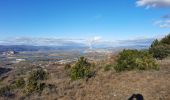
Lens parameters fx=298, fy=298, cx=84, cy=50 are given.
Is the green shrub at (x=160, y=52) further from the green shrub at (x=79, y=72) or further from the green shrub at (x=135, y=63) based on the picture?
the green shrub at (x=79, y=72)

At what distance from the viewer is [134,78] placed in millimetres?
20016

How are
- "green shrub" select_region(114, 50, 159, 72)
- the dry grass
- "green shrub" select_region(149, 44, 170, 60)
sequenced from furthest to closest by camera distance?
"green shrub" select_region(149, 44, 170, 60) < "green shrub" select_region(114, 50, 159, 72) < the dry grass

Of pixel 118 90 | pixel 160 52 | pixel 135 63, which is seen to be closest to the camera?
pixel 118 90

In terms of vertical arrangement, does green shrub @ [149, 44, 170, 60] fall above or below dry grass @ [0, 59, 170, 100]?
above

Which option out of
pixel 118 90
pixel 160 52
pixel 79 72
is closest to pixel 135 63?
pixel 79 72

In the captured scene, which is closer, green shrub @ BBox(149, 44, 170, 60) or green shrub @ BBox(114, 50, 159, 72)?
green shrub @ BBox(114, 50, 159, 72)

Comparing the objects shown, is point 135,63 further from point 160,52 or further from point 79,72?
point 160,52

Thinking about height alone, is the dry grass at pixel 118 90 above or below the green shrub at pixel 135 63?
below

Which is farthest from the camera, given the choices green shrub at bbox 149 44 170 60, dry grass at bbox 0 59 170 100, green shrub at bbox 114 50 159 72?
green shrub at bbox 149 44 170 60

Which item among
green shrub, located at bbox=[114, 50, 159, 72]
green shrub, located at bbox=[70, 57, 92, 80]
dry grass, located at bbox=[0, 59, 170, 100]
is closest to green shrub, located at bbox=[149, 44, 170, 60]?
green shrub, located at bbox=[114, 50, 159, 72]

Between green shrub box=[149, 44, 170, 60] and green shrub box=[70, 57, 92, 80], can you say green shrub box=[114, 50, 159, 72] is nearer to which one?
green shrub box=[70, 57, 92, 80]

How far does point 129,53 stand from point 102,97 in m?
12.3

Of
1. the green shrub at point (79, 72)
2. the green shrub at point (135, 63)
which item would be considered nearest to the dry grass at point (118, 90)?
the green shrub at point (135, 63)

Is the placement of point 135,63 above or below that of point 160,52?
below
